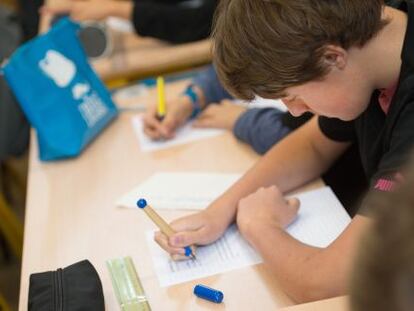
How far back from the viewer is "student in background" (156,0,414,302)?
0.92 meters

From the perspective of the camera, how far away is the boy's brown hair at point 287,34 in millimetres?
909

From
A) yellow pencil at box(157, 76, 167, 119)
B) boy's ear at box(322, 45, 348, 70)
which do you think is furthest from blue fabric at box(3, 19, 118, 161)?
boy's ear at box(322, 45, 348, 70)

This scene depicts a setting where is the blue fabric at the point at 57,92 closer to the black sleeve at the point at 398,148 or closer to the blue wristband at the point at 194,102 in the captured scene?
the blue wristband at the point at 194,102

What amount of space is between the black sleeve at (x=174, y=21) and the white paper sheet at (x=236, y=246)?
3.23ft

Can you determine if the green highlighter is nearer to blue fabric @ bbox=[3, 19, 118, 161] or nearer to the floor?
blue fabric @ bbox=[3, 19, 118, 161]

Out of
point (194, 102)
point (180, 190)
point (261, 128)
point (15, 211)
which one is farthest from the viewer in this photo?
point (15, 211)

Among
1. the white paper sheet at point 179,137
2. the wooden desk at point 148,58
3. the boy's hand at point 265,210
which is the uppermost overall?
the boy's hand at point 265,210

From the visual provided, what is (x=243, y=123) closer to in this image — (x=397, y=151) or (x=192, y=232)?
(x=192, y=232)

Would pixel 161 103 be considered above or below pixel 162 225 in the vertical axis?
below

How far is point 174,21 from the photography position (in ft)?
6.55

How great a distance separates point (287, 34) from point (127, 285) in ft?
1.70

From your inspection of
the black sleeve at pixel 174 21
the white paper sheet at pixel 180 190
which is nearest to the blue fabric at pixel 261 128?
the white paper sheet at pixel 180 190

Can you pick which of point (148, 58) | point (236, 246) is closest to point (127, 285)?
point (236, 246)

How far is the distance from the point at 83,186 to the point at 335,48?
71cm
